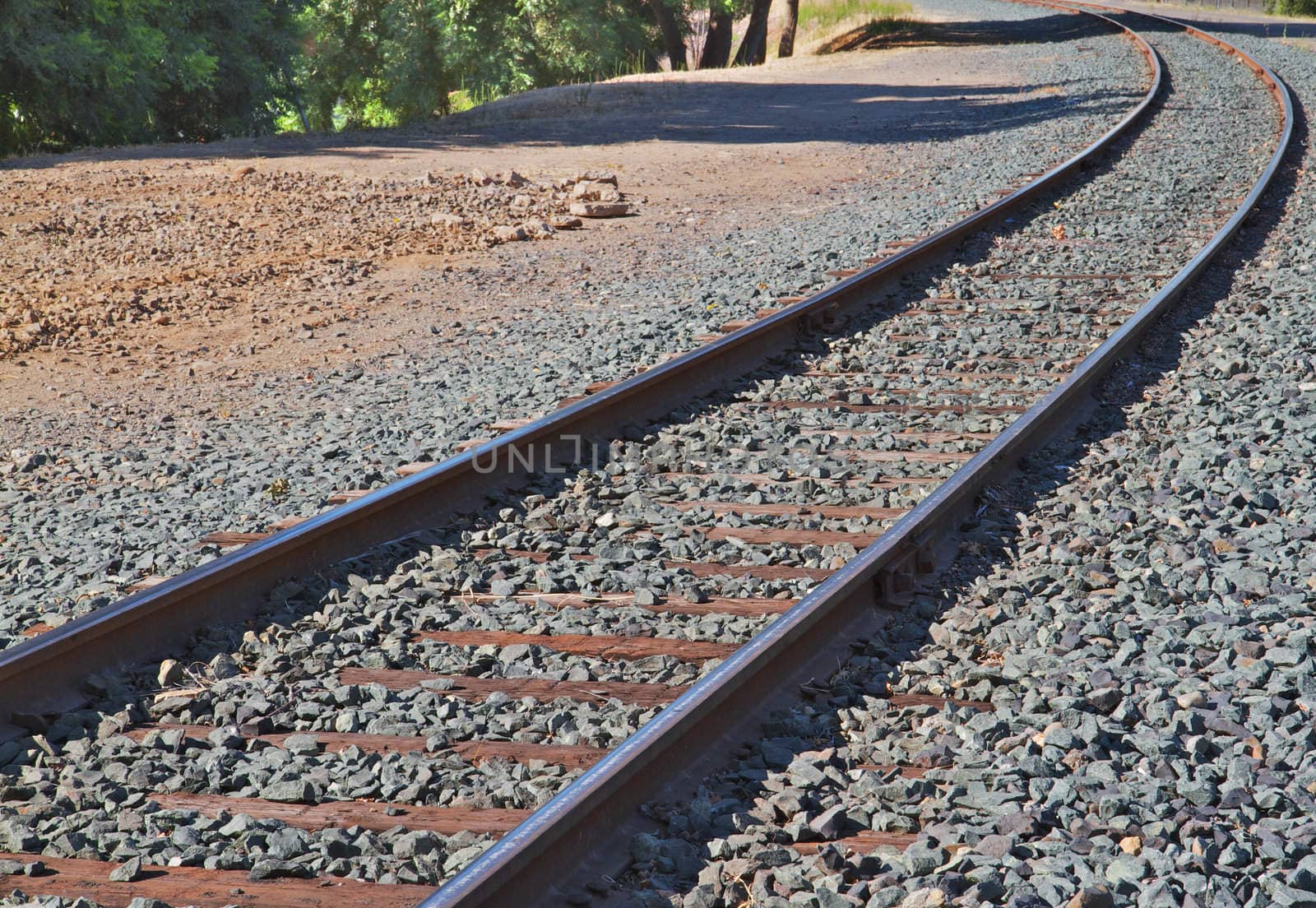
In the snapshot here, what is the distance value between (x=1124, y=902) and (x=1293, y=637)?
1363 millimetres

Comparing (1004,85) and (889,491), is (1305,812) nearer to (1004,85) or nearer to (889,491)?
(889,491)

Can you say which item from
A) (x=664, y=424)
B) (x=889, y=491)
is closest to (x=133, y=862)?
(x=889, y=491)

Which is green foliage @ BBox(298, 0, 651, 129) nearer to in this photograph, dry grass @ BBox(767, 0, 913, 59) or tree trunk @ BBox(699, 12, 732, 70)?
tree trunk @ BBox(699, 12, 732, 70)

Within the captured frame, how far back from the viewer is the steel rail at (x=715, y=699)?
2.54 meters

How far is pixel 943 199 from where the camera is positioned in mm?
12023

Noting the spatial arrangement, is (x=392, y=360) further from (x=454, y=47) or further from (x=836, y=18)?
(x=836, y=18)

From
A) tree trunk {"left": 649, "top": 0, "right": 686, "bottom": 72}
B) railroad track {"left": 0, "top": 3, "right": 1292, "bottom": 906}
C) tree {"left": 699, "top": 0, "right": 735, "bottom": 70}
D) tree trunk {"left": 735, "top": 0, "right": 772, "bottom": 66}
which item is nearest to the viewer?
railroad track {"left": 0, "top": 3, "right": 1292, "bottom": 906}

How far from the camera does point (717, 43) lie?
35.0m

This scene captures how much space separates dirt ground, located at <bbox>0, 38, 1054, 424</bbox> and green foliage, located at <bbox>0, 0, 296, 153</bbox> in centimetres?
302

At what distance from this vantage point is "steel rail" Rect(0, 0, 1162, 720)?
355 cm

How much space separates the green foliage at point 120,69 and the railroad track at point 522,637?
15625 mm

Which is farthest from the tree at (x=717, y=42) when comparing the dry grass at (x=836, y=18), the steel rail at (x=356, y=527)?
the steel rail at (x=356, y=527)

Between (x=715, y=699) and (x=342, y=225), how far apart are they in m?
9.81

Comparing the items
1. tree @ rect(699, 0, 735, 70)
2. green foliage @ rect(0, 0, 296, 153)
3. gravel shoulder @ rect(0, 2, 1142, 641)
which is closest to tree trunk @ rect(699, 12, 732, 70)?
tree @ rect(699, 0, 735, 70)
